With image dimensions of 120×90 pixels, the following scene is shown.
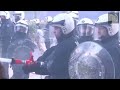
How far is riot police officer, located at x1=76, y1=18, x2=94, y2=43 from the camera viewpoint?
3684 mm

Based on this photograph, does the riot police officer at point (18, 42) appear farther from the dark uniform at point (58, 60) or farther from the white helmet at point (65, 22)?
the white helmet at point (65, 22)

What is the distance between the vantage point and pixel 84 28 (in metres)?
3.72

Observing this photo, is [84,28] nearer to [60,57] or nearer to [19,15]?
[60,57]

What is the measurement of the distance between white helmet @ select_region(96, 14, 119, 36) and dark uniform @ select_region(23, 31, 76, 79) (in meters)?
0.49

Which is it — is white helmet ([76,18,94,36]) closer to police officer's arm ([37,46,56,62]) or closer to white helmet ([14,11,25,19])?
police officer's arm ([37,46,56,62])

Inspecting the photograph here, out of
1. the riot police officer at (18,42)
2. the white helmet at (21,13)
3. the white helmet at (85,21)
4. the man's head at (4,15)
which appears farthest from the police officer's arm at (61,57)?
the man's head at (4,15)

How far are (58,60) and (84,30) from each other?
553 mm

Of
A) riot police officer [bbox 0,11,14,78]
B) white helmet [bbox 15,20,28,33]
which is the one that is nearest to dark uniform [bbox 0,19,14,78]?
riot police officer [bbox 0,11,14,78]

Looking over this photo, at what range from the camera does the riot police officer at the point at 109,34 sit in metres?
3.62

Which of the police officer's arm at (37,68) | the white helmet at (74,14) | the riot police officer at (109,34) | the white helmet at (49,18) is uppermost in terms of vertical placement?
the white helmet at (74,14)

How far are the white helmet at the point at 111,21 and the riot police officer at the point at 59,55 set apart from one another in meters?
0.41

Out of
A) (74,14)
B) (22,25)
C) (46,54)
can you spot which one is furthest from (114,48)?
(22,25)
